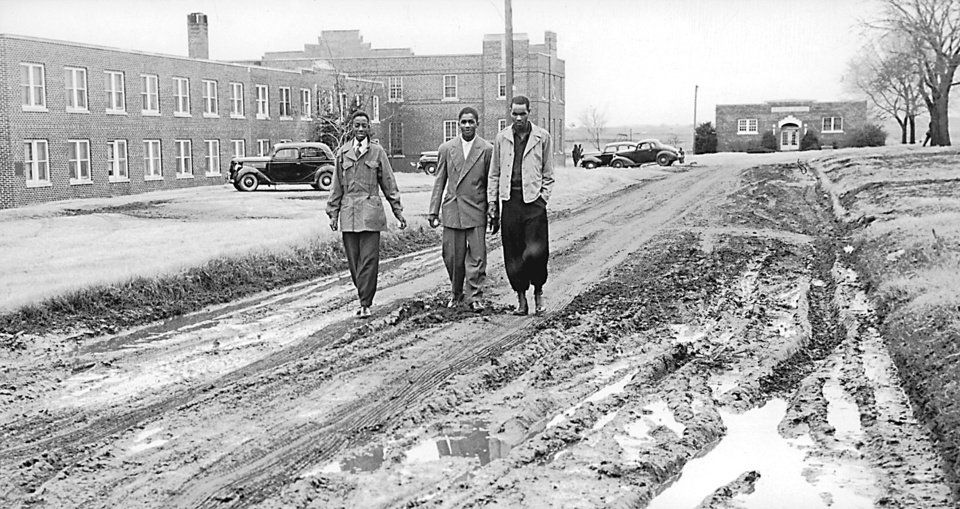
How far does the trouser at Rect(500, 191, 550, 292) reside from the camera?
35.5ft

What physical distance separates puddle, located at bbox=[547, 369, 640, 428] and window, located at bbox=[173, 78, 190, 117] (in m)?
40.6

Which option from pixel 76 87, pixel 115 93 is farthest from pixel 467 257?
pixel 115 93

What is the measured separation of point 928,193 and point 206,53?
4137 cm

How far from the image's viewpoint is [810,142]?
8669cm

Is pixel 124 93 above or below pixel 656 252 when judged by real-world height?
above

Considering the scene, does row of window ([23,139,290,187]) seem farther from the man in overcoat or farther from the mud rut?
the man in overcoat

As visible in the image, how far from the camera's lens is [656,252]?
1620cm

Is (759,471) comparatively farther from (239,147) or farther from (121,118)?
(239,147)

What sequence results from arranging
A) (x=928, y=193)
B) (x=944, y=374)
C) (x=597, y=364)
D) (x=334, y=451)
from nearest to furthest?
(x=334, y=451), (x=944, y=374), (x=597, y=364), (x=928, y=193)

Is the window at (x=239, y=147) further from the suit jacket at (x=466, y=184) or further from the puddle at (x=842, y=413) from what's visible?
the puddle at (x=842, y=413)

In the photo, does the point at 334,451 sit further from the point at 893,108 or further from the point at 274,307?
the point at 893,108

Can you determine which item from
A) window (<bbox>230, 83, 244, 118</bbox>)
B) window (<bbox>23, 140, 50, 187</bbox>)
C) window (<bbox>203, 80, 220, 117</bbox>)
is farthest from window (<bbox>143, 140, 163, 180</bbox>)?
window (<bbox>230, 83, 244, 118</bbox>)

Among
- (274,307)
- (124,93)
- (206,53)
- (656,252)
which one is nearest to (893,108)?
(206,53)

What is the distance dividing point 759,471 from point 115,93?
3979 centimetres
